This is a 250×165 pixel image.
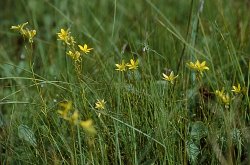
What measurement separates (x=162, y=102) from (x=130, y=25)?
1357mm

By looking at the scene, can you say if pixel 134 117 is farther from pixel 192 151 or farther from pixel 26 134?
pixel 26 134

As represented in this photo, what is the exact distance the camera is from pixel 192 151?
1.67 m

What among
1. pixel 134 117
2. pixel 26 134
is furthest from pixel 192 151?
pixel 26 134

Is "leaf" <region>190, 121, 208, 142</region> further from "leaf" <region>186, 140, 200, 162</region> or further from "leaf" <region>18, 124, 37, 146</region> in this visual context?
"leaf" <region>18, 124, 37, 146</region>

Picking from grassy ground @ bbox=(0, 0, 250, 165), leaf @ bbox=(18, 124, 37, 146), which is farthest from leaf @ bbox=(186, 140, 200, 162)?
leaf @ bbox=(18, 124, 37, 146)

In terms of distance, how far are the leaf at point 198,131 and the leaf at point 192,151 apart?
4 cm

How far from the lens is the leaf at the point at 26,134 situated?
174 centimetres

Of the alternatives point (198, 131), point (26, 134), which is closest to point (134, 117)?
point (198, 131)

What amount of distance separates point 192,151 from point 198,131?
8 cm

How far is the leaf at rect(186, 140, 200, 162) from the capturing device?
166cm

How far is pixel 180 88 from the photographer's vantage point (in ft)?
6.52

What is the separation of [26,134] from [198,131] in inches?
22.4

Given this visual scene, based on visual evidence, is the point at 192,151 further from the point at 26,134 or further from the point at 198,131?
the point at 26,134

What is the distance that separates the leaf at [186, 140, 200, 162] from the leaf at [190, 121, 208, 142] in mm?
38
